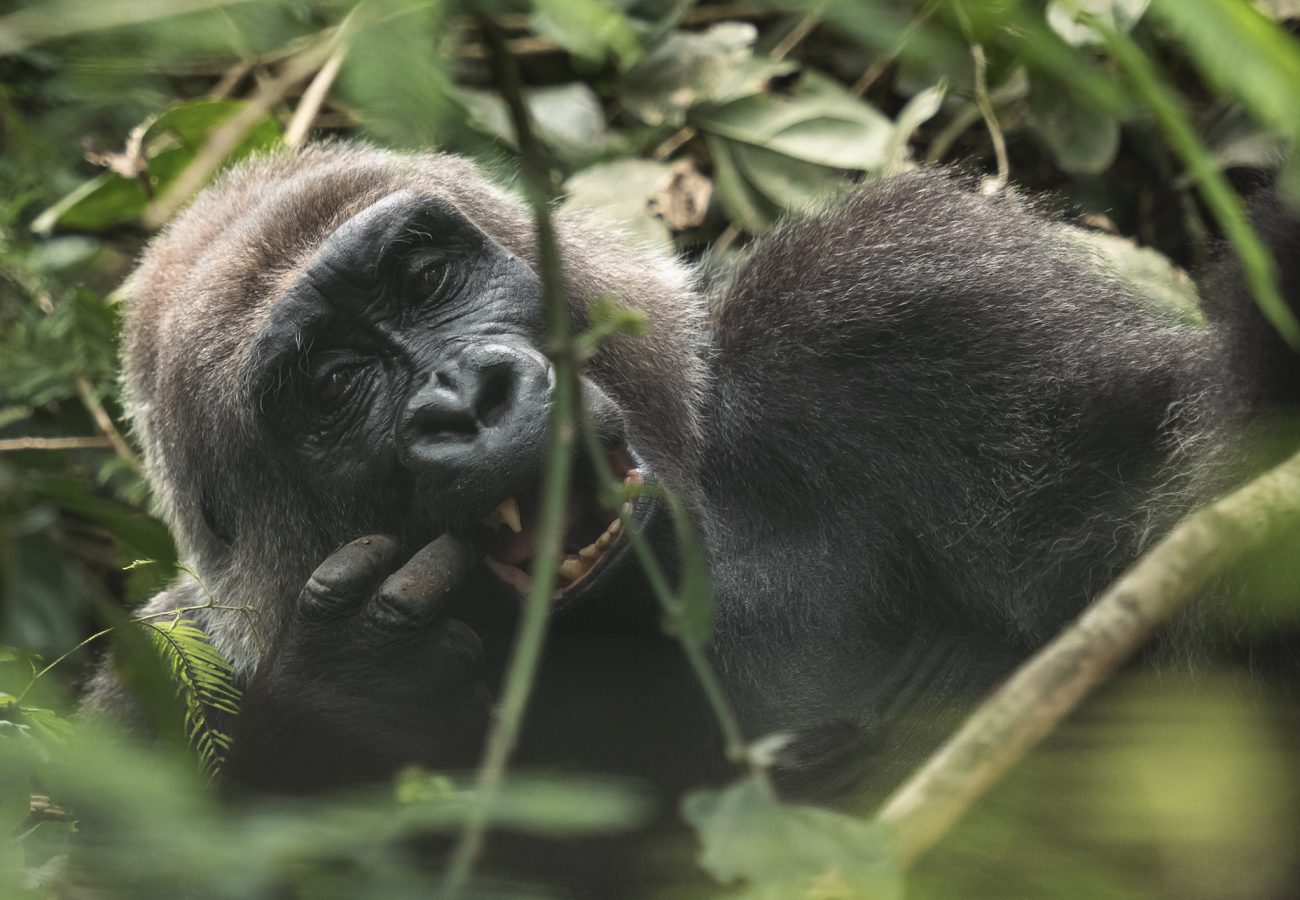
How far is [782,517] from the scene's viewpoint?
3.35m

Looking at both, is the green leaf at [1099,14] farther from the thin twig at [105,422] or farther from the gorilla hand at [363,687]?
the thin twig at [105,422]

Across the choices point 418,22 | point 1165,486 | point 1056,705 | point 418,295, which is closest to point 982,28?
point 418,22

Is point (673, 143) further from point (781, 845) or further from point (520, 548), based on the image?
point (781, 845)

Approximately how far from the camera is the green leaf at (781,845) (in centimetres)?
109

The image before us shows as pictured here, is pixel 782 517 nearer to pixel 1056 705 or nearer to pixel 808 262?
pixel 808 262

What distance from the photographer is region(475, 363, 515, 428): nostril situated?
8.89ft

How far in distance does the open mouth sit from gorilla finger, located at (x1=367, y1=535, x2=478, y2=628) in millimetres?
80

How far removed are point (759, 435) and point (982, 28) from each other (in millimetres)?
2127

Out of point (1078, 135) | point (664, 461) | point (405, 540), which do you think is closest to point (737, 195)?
point (1078, 135)

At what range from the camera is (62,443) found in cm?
500

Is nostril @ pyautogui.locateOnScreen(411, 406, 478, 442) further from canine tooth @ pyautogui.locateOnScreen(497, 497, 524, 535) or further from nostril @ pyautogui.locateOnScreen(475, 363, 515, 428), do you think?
canine tooth @ pyautogui.locateOnScreen(497, 497, 524, 535)

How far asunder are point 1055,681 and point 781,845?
36cm

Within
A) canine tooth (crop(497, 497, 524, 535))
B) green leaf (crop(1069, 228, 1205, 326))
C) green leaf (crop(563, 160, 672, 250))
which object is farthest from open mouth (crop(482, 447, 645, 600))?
green leaf (crop(563, 160, 672, 250))

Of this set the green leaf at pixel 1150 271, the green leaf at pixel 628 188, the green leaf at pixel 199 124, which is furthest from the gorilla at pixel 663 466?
the green leaf at pixel 628 188
